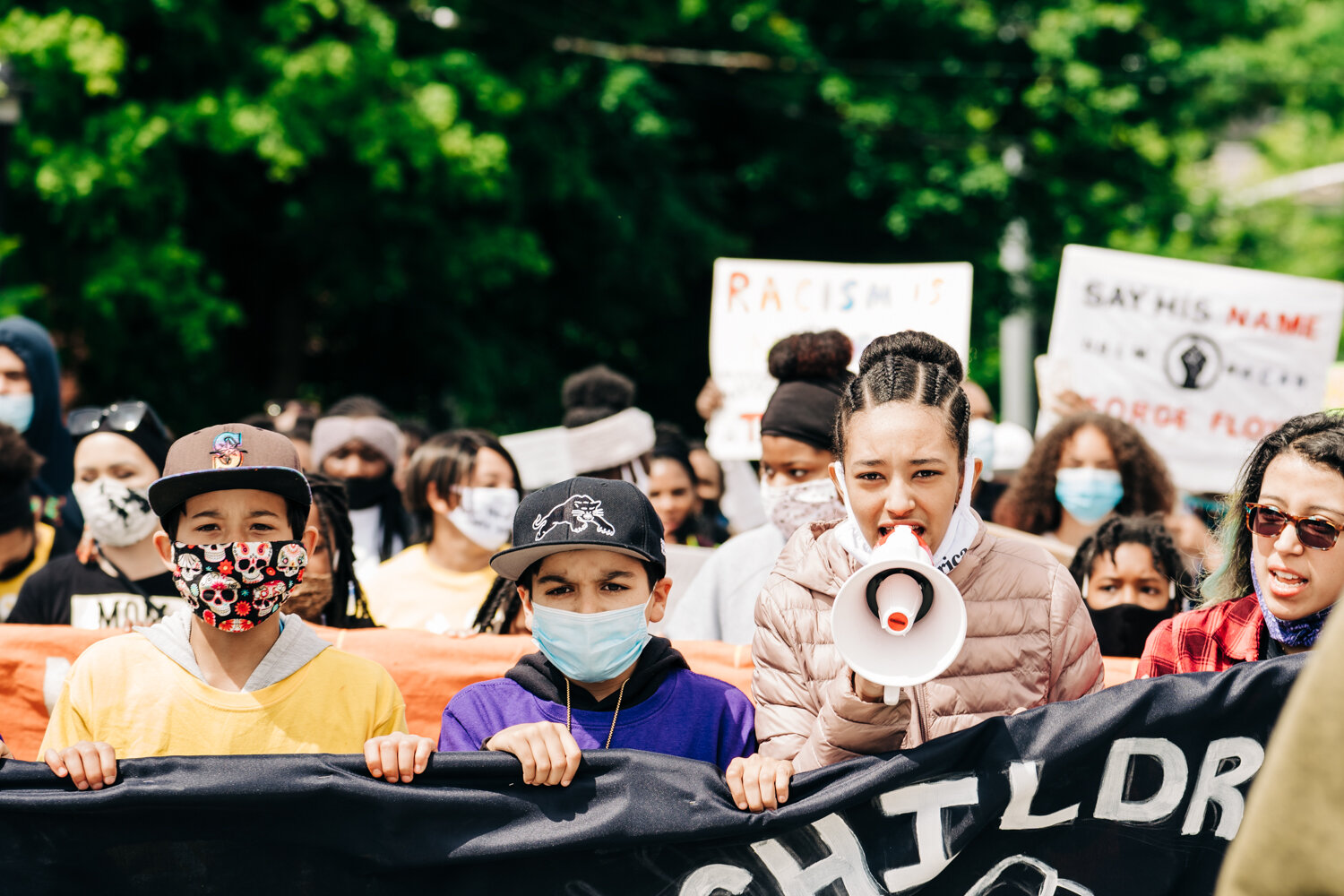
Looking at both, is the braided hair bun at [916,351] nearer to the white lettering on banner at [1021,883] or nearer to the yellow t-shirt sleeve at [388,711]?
the white lettering on banner at [1021,883]

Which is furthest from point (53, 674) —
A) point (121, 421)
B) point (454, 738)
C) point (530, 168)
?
point (530, 168)

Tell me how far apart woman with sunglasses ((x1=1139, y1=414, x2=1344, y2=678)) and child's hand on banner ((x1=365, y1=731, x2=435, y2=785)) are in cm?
165

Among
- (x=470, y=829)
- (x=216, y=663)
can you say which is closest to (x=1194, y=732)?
(x=470, y=829)

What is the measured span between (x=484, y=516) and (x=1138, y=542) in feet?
7.70

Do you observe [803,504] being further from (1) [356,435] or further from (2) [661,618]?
(1) [356,435]

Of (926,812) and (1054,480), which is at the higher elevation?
(1054,480)

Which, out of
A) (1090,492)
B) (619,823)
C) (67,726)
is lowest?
(619,823)

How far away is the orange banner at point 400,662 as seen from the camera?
3.68 metres

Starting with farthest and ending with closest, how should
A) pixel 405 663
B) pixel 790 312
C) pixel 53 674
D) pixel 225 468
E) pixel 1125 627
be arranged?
pixel 790 312, pixel 1125 627, pixel 405 663, pixel 53 674, pixel 225 468

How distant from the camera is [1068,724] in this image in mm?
2678

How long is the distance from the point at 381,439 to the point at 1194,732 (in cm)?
A: 412

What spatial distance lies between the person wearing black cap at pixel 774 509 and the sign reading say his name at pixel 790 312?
6.03 feet

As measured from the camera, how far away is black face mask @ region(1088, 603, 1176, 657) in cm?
412

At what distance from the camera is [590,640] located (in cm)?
289
